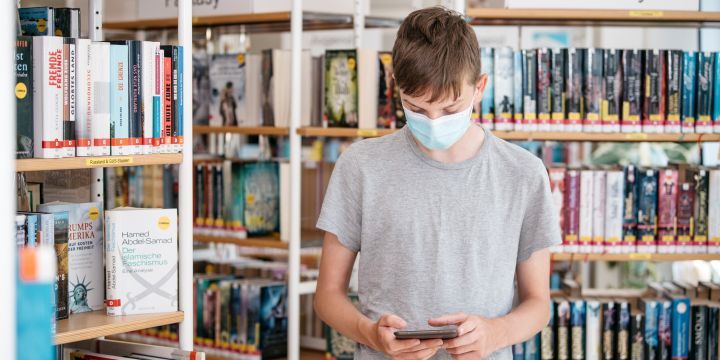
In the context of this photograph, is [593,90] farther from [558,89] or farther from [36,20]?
[36,20]

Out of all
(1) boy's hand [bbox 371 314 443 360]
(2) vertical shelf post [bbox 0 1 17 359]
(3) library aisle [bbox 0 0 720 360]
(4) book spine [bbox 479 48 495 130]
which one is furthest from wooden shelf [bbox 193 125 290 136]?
(2) vertical shelf post [bbox 0 1 17 359]

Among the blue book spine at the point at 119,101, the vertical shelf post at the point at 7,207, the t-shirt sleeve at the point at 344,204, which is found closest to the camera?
the vertical shelf post at the point at 7,207

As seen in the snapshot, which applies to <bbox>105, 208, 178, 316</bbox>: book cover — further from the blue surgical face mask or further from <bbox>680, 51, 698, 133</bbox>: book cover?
<bbox>680, 51, 698, 133</bbox>: book cover

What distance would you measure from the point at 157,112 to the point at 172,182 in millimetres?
1866

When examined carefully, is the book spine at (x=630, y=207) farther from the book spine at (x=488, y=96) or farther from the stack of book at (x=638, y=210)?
the book spine at (x=488, y=96)

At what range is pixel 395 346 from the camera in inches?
83.6

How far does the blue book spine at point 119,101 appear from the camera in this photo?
2561 mm

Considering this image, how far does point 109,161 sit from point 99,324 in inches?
16.9

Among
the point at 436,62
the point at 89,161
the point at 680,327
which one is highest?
the point at 436,62

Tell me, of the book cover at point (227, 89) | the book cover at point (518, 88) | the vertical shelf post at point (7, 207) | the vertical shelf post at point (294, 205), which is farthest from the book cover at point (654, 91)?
the vertical shelf post at point (7, 207)

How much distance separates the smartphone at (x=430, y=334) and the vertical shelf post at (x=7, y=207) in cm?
96

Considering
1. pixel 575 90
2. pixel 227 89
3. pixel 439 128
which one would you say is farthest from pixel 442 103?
pixel 227 89

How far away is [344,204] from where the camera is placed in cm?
233

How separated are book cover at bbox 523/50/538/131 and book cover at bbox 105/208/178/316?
5.28 ft
